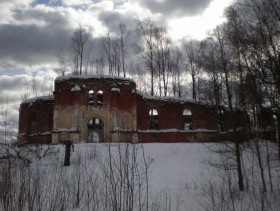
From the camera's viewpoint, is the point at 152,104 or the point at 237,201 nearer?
the point at 237,201

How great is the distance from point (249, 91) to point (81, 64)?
984 inches

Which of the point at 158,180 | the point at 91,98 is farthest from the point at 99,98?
→ the point at 158,180

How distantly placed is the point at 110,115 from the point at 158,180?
12.6m

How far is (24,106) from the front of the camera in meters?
29.7

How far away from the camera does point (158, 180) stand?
41.9ft

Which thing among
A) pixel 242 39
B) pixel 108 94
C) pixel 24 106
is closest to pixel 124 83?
pixel 108 94

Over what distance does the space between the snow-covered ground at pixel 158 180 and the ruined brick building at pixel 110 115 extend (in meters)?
5.41

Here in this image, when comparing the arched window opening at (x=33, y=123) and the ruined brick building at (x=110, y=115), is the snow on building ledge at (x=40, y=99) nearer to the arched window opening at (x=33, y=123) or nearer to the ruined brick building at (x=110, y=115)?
the ruined brick building at (x=110, y=115)

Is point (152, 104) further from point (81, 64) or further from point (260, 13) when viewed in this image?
point (260, 13)

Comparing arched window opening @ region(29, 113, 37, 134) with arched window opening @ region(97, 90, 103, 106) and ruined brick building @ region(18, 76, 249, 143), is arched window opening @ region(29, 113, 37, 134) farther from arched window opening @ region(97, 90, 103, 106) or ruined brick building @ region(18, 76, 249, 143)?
arched window opening @ region(97, 90, 103, 106)

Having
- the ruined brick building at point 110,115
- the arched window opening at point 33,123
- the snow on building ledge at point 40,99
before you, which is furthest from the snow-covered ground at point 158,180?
the arched window opening at point 33,123

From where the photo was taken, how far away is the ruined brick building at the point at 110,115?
24328mm

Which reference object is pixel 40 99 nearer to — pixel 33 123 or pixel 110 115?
pixel 33 123

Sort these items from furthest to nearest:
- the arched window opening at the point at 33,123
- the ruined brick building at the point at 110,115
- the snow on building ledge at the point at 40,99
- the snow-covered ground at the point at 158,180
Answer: the arched window opening at the point at 33,123 → the snow on building ledge at the point at 40,99 → the ruined brick building at the point at 110,115 → the snow-covered ground at the point at 158,180
